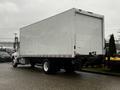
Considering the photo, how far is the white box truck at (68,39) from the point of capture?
472 inches

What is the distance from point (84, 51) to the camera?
12461 mm

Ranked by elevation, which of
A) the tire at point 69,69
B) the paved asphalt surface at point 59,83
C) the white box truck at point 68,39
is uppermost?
the white box truck at point 68,39

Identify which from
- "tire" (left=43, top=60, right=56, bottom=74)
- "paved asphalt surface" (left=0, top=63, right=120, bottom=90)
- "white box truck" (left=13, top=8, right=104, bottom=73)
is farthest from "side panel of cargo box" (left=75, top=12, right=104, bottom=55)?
"tire" (left=43, top=60, right=56, bottom=74)

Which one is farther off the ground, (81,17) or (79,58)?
(81,17)

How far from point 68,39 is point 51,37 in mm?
2054

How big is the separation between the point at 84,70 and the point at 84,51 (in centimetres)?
376

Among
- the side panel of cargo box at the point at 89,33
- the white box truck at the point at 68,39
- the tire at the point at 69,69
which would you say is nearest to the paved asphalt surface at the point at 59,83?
the white box truck at the point at 68,39

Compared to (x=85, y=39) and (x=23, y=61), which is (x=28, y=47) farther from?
(x=85, y=39)

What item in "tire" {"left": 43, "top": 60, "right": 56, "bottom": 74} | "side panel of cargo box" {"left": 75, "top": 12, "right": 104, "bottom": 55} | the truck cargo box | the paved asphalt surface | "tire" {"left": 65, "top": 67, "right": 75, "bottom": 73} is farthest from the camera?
"tire" {"left": 65, "top": 67, "right": 75, "bottom": 73}

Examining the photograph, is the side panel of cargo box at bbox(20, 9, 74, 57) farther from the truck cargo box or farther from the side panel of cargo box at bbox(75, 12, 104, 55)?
the side panel of cargo box at bbox(75, 12, 104, 55)

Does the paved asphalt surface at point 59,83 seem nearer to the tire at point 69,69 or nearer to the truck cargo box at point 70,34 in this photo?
the truck cargo box at point 70,34

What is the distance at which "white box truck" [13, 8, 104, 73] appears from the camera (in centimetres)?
1198

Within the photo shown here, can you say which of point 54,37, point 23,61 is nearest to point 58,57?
point 54,37

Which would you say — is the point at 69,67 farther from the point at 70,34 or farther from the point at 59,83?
the point at 59,83
